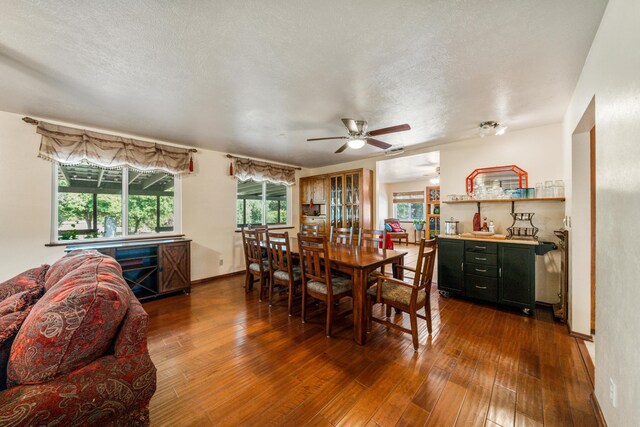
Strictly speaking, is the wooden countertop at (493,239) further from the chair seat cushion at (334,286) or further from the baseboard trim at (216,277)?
the baseboard trim at (216,277)

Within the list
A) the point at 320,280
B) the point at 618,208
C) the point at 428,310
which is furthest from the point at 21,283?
the point at 618,208

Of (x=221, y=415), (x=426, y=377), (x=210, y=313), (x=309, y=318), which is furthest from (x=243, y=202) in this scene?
(x=426, y=377)

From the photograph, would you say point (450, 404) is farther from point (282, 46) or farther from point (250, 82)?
point (250, 82)

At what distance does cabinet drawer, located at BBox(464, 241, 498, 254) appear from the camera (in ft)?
10.2

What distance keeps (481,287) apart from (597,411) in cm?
178

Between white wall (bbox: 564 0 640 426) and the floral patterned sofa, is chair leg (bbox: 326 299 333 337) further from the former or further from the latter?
white wall (bbox: 564 0 640 426)

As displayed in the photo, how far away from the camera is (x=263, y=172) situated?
17.1 feet

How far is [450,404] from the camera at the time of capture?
5.22ft

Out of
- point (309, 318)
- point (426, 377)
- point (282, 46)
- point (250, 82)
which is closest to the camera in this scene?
point (282, 46)

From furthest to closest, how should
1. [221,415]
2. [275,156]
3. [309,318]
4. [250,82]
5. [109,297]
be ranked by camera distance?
[275,156] < [309,318] < [250,82] < [221,415] < [109,297]

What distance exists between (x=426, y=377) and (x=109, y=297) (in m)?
2.10

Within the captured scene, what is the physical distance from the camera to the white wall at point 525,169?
3174 millimetres


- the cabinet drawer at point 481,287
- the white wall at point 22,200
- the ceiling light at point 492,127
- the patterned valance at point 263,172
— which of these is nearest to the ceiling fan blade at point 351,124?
the ceiling light at point 492,127

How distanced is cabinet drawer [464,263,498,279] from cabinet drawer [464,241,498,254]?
0.20 metres
